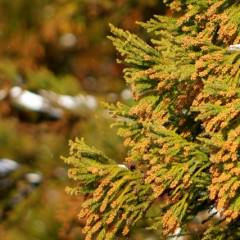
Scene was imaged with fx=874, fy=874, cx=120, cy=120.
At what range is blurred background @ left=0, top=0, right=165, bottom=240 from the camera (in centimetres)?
474

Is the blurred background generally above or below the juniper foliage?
above

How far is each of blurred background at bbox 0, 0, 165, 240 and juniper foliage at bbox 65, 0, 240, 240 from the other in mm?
1438

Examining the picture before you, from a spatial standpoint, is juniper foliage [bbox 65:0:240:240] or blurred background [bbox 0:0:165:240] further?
blurred background [bbox 0:0:165:240]

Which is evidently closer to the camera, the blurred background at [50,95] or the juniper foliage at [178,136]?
the juniper foliage at [178,136]

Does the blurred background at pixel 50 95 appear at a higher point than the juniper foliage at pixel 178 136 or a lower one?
higher

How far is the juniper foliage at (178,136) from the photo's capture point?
190cm

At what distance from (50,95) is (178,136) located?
356cm

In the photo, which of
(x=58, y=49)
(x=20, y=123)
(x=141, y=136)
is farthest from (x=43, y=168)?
(x=141, y=136)

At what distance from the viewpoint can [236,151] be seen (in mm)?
1865

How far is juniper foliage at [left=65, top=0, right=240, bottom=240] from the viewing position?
1.90 metres

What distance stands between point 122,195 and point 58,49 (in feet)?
17.0

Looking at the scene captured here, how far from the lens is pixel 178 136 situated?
198 cm

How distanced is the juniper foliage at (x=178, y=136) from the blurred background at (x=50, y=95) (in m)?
1.44

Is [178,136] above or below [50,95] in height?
below
